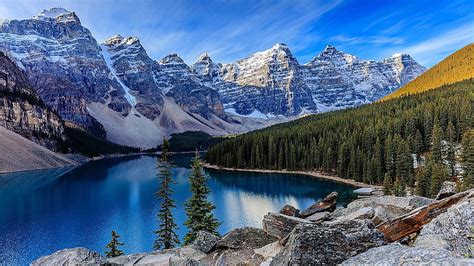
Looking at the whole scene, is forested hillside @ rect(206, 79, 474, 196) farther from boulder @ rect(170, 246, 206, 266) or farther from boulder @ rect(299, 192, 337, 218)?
boulder @ rect(170, 246, 206, 266)

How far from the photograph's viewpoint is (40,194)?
88812 mm

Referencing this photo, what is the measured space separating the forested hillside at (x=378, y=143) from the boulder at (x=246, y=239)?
40.8 m

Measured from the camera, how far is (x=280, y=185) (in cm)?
9394

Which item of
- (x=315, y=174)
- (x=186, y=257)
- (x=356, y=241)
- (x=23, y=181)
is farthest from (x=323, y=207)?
(x=23, y=181)

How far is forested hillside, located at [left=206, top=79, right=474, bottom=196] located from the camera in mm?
82125

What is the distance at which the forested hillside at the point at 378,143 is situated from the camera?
269 ft

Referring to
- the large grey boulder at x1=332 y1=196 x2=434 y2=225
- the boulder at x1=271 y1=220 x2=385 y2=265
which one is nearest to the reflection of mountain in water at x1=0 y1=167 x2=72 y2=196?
the large grey boulder at x1=332 y1=196 x2=434 y2=225

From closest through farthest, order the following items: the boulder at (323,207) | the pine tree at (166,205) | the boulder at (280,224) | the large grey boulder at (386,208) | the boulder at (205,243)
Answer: the large grey boulder at (386,208) < the boulder at (280,224) < the boulder at (205,243) < the boulder at (323,207) < the pine tree at (166,205)

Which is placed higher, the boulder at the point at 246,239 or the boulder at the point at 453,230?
the boulder at the point at 453,230

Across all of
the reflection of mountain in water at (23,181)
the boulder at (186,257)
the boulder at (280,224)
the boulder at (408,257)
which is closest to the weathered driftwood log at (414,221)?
the boulder at (280,224)

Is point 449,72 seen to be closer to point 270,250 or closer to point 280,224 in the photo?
point 280,224

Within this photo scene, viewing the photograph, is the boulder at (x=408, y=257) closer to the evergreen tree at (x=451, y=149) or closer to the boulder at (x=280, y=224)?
the boulder at (x=280, y=224)

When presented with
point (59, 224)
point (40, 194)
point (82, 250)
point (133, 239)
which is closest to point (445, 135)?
point (133, 239)

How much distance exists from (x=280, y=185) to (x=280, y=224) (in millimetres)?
78440
